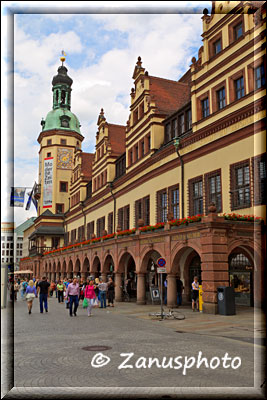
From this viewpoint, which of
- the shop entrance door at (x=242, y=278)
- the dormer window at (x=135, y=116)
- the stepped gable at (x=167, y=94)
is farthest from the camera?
the dormer window at (x=135, y=116)

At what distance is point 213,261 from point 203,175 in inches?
294

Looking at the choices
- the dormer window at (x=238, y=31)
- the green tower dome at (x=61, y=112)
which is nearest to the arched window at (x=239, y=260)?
the dormer window at (x=238, y=31)

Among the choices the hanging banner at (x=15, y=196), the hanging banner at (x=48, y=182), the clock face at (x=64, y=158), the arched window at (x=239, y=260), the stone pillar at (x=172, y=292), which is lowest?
the stone pillar at (x=172, y=292)

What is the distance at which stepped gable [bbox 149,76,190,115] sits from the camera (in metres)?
32.9

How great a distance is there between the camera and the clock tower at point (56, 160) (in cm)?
7494

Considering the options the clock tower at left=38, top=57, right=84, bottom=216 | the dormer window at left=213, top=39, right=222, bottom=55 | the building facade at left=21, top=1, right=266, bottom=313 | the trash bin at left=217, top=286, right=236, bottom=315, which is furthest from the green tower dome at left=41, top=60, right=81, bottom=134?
the trash bin at left=217, top=286, right=236, bottom=315

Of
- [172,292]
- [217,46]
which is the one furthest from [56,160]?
[172,292]

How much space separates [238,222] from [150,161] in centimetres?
1365

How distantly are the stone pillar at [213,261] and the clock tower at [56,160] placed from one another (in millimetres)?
58192

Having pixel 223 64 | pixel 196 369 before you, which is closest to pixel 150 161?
pixel 223 64

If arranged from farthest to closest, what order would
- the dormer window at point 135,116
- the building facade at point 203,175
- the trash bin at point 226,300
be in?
1. the dormer window at point 135,116
2. the building facade at point 203,175
3. the trash bin at point 226,300

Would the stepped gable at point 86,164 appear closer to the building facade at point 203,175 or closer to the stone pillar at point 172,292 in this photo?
the building facade at point 203,175

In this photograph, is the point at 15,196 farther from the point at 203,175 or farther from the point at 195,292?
the point at 203,175

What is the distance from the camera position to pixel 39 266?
230ft
